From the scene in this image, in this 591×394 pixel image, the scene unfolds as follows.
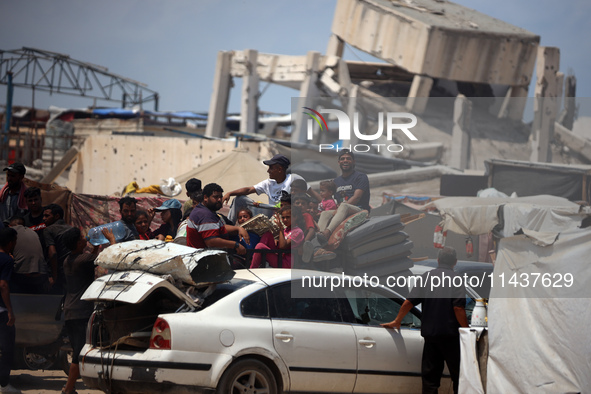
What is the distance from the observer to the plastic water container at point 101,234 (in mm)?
7863

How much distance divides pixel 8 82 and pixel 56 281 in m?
41.2

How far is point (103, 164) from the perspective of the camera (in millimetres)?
25328

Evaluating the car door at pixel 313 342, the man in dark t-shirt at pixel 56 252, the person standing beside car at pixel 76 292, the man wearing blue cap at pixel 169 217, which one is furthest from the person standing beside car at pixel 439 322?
the man in dark t-shirt at pixel 56 252

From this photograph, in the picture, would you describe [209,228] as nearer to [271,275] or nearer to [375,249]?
[271,275]

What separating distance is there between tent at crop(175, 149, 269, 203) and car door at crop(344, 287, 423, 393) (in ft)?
26.3

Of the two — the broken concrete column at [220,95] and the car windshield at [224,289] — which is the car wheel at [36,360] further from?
the broken concrete column at [220,95]

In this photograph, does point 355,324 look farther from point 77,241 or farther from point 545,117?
point 545,117

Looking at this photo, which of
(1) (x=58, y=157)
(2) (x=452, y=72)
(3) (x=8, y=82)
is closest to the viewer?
(2) (x=452, y=72)

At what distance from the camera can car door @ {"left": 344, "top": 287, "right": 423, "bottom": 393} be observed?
6184 millimetres

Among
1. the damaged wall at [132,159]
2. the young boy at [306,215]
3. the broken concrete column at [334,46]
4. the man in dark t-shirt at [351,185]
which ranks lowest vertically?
the damaged wall at [132,159]

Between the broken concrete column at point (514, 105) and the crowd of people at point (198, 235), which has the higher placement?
the broken concrete column at point (514, 105)

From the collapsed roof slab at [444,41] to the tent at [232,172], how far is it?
1049 cm

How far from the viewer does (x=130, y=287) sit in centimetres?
581

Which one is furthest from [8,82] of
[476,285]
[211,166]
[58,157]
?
[476,285]
